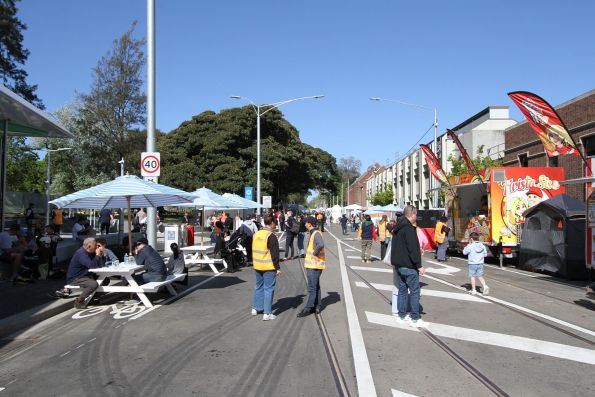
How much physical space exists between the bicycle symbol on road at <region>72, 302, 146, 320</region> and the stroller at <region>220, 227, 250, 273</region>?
227 inches

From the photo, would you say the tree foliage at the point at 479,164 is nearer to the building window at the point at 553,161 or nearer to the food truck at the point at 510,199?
the building window at the point at 553,161

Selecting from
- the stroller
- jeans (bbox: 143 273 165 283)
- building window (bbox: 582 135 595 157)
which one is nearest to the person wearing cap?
jeans (bbox: 143 273 165 283)

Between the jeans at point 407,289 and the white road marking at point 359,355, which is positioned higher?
the jeans at point 407,289

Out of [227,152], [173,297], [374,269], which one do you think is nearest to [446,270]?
[374,269]

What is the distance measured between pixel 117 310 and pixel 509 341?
20.8ft

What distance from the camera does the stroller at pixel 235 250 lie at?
1534 centimetres

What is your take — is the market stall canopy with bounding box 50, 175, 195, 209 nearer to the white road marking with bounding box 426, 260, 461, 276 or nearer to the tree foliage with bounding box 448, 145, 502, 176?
the white road marking with bounding box 426, 260, 461, 276

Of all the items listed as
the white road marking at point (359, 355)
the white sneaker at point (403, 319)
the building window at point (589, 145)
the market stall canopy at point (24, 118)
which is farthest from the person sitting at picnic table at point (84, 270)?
the building window at point (589, 145)

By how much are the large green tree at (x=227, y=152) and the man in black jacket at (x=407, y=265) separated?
34.0 metres

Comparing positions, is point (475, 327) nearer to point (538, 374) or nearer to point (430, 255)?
point (538, 374)

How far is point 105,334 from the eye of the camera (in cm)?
732

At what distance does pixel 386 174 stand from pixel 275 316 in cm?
6464

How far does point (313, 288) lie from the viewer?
8461 mm

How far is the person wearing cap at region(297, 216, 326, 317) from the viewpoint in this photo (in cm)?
830
